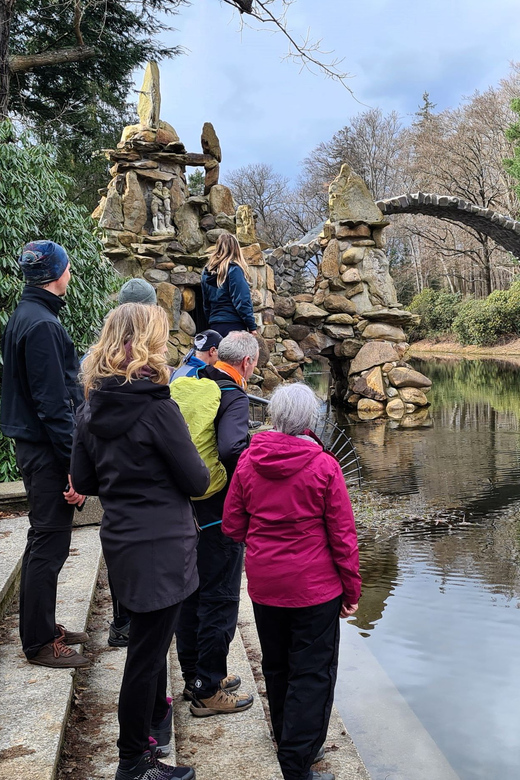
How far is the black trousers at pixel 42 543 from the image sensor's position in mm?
2781

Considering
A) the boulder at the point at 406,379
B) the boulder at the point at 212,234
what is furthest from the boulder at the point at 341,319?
the boulder at the point at 212,234

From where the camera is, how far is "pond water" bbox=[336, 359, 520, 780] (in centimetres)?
304

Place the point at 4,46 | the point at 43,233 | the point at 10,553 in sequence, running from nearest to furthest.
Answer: the point at 10,553, the point at 43,233, the point at 4,46

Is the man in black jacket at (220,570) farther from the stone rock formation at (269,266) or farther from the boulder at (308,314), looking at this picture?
the boulder at (308,314)

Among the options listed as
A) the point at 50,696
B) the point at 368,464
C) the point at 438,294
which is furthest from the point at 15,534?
the point at 438,294

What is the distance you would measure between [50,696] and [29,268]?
1.59 m

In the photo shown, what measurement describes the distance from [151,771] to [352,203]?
1638cm

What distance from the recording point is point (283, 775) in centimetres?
233

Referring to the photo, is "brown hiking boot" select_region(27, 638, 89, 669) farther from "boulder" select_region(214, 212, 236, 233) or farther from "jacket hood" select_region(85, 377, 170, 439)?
"boulder" select_region(214, 212, 236, 233)

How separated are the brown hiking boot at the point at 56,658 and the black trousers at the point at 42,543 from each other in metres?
0.02

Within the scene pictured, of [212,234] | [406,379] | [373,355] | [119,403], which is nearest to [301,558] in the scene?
[119,403]

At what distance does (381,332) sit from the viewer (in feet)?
56.3

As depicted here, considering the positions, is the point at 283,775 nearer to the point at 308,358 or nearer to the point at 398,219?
the point at 308,358

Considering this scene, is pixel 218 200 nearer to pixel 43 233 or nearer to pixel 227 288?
pixel 43 233
